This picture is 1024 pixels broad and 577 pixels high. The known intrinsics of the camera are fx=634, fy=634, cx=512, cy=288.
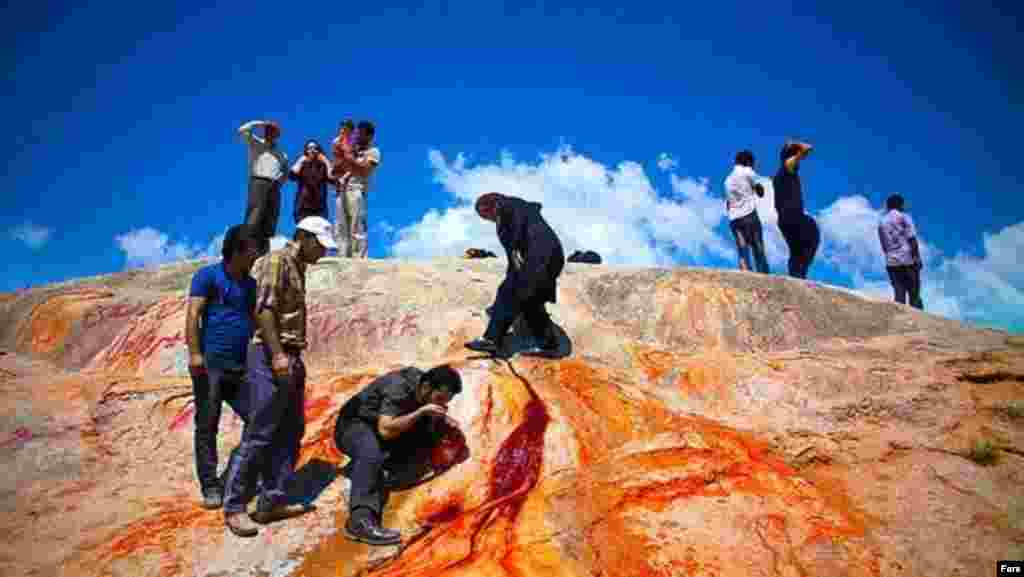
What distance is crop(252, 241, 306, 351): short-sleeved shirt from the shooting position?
396cm

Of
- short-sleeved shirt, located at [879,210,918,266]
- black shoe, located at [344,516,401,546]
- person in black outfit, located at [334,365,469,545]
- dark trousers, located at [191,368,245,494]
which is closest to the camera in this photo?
black shoe, located at [344,516,401,546]

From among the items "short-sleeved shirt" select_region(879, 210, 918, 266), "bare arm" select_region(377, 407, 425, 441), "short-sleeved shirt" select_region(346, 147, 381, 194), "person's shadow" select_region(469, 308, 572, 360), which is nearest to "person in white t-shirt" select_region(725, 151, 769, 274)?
"short-sleeved shirt" select_region(879, 210, 918, 266)

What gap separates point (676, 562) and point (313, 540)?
7.28 ft

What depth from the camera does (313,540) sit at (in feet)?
12.9

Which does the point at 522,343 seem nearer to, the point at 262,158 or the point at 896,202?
the point at 262,158

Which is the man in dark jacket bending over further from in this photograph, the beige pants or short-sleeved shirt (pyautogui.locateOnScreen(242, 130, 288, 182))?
the beige pants

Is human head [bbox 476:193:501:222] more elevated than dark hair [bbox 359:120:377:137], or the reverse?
dark hair [bbox 359:120:377:137]

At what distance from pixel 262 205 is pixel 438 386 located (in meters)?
3.95

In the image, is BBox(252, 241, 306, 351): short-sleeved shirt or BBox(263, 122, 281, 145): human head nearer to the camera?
BBox(252, 241, 306, 351): short-sleeved shirt

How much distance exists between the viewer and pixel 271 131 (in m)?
7.20

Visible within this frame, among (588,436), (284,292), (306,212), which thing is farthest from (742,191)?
(284,292)

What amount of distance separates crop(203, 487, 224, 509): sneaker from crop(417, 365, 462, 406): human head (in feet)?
4.99

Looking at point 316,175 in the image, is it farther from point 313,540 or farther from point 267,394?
point 313,540

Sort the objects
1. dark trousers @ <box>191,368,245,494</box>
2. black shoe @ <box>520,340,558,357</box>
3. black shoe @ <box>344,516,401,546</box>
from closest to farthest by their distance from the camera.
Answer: black shoe @ <box>344,516,401,546</box>
dark trousers @ <box>191,368,245,494</box>
black shoe @ <box>520,340,558,357</box>
